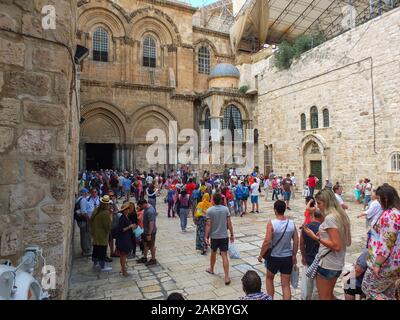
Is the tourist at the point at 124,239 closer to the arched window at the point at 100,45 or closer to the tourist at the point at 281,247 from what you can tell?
the tourist at the point at 281,247

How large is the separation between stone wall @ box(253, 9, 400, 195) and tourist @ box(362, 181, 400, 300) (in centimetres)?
1193

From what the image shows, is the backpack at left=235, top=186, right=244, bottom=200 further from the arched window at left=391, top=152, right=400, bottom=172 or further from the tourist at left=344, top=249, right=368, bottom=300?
the arched window at left=391, top=152, right=400, bottom=172

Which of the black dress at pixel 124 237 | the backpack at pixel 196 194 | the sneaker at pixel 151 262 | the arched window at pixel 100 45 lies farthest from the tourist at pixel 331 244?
the arched window at pixel 100 45

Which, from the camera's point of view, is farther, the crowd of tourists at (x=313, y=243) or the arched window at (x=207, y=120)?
the arched window at (x=207, y=120)

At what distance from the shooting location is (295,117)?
1841 centimetres

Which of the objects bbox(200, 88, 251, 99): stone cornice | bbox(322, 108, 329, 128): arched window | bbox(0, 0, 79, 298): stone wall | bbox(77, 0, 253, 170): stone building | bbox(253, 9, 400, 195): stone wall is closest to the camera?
bbox(0, 0, 79, 298): stone wall

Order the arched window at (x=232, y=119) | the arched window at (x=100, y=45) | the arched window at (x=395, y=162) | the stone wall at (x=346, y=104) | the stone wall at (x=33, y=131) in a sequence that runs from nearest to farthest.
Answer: the stone wall at (x=33, y=131), the arched window at (x=395, y=162), the stone wall at (x=346, y=104), the arched window at (x=100, y=45), the arched window at (x=232, y=119)

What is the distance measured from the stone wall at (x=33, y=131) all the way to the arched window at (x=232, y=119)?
62.9 ft

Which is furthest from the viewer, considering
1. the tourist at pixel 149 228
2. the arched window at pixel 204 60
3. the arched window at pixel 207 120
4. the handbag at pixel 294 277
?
the arched window at pixel 204 60

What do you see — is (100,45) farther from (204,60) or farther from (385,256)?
(385,256)

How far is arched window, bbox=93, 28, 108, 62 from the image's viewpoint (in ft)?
67.6

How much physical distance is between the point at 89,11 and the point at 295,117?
16.9m

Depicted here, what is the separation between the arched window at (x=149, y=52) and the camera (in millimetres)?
22442

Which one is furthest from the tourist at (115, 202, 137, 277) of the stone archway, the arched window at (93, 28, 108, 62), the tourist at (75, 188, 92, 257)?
the arched window at (93, 28, 108, 62)
